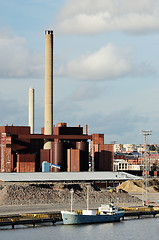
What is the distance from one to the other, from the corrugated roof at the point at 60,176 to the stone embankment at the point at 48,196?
20.2 m

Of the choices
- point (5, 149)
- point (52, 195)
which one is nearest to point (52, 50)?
point (5, 149)

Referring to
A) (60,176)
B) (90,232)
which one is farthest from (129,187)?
(90,232)

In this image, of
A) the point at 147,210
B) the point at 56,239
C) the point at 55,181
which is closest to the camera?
the point at 56,239

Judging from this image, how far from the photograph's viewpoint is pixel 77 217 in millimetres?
99062

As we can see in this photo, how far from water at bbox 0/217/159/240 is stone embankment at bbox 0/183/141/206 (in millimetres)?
28919

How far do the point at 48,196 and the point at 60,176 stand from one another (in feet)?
146

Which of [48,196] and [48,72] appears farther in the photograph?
[48,72]

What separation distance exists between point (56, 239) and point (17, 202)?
128ft

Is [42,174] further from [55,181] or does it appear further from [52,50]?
[52,50]

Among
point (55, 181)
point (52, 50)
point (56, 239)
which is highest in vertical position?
point (52, 50)

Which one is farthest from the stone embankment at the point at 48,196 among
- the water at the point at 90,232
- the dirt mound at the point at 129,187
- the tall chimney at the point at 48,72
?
the tall chimney at the point at 48,72

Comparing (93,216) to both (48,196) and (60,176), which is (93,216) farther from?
(60,176)

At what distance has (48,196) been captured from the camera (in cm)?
13200

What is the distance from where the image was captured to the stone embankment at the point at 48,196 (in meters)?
127
